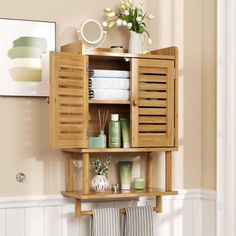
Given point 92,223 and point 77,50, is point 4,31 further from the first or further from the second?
point 92,223

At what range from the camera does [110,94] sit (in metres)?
2.96

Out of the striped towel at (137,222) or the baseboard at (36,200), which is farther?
the striped towel at (137,222)

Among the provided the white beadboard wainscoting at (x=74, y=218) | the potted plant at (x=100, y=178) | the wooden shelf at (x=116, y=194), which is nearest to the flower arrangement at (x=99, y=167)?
the potted plant at (x=100, y=178)

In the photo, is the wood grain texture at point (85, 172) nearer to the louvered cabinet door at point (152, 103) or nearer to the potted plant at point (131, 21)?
the louvered cabinet door at point (152, 103)

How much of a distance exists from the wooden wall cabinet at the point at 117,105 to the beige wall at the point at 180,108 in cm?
13

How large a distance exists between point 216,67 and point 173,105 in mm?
360

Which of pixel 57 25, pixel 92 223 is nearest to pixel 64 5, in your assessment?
pixel 57 25

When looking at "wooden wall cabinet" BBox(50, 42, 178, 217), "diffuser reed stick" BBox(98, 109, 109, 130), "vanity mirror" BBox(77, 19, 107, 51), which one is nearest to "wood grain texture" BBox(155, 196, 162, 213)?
"wooden wall cabinet" BBox(50, 42, 178, 217)

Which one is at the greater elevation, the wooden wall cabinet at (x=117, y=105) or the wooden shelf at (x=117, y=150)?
the wooden wall cabinet at (x=117, y=105)

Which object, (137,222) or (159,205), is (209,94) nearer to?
(159,205)

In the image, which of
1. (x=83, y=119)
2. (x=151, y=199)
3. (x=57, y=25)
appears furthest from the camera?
(x=151, y=199)

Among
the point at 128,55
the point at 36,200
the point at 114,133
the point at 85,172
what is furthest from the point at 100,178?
the point at 128,55

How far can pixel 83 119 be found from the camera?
9.32 ft

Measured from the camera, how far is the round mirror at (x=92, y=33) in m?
3.02
